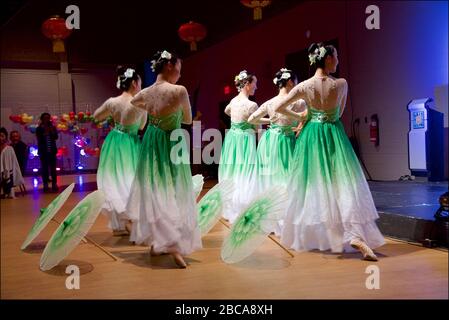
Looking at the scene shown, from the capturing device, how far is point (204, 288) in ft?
8.98

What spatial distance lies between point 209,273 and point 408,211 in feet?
5.65

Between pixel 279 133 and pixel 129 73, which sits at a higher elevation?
pixel 129 73

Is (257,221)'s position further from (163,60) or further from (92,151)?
(92,151)

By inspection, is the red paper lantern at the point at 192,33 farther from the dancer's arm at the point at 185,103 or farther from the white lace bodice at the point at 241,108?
the white lace bodice at the point at 241,108

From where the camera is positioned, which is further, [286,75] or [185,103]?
[286,75]

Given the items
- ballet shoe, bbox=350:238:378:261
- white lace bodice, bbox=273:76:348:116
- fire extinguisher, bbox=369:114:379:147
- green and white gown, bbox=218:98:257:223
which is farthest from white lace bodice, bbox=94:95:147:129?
fire extinguisher, bbox=369:114:379:147

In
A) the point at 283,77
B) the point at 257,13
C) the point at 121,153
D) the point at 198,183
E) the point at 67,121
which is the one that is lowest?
the point at 198,183

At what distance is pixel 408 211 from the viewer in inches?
154

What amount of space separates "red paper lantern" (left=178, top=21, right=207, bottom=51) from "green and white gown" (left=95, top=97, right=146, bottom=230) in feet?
2.63

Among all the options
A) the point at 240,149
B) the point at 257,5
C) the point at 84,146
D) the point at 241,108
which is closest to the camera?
the point at 84,146

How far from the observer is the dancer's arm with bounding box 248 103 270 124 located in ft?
14.5

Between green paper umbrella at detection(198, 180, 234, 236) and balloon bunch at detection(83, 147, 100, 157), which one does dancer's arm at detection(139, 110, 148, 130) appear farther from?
green paper umbrella at detection(198, 180, 234, 236)

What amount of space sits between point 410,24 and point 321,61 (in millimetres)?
3062

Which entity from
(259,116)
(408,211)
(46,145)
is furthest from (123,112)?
(408,211)
